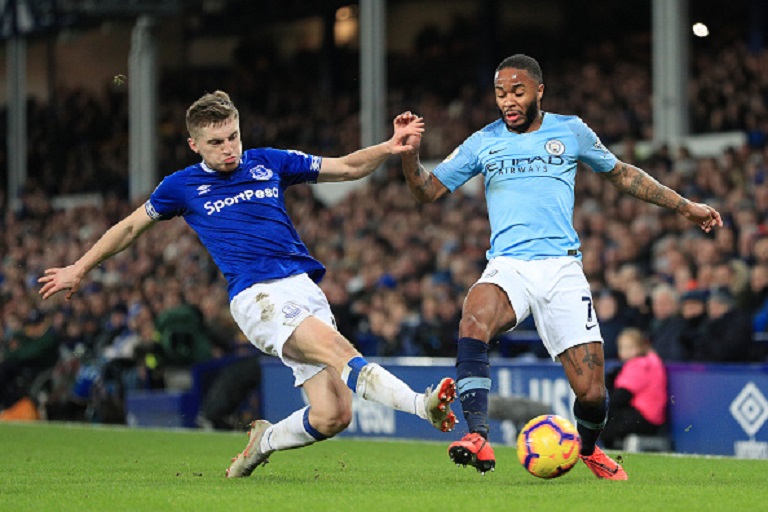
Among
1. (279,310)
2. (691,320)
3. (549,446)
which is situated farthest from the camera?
(691,320)

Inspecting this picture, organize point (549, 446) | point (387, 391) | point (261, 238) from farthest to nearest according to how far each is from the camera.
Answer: point (261, 238) → point (549, 446) → point (387, 391)

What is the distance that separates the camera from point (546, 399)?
13.8 metres

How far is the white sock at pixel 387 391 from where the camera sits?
7.50 m

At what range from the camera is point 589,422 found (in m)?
8.62

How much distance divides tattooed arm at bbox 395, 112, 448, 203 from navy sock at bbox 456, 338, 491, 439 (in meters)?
0.89

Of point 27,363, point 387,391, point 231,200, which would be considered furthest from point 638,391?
point 27,363

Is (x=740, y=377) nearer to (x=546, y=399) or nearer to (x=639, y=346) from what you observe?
(x=639, y=346)

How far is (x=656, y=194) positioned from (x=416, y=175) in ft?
4.71

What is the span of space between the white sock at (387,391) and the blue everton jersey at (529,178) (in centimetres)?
116

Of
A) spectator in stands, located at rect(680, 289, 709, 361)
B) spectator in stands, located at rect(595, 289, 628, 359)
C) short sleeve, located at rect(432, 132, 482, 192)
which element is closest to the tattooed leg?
short sleeve, located at rect(432, 132, 482, 192)

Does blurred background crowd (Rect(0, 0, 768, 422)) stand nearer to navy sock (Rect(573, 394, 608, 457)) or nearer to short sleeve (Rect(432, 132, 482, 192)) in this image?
navy sock (Rect(573, 394, 608, 457))

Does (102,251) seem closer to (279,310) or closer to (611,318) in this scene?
(279,310)

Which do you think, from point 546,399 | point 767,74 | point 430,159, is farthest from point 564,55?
point 546,399

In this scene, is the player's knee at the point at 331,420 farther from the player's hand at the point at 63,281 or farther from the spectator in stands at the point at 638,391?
the spectator in stands at the point at 638,391
